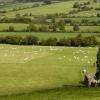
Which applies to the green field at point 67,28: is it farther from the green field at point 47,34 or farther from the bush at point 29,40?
the bush at point 29,40

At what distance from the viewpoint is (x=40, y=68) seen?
66250 mm

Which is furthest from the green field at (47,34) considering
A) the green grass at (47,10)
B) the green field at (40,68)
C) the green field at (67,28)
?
the green grass at (47,10)

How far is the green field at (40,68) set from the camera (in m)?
51.8

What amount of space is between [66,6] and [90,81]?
139538 millimetres

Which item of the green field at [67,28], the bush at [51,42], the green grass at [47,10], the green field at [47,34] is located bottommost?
the bush at [51,42]

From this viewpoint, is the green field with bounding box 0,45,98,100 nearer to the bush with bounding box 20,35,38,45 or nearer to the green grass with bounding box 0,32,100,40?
the bush with bounding box 20,35,38,45

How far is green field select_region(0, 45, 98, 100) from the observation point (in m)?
51.8

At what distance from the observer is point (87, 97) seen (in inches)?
1078

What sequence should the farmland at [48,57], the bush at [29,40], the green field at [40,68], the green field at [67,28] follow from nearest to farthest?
the farmland at [48,57]
the green field at [40,68]
the bush at [29,40]
the green field at [67,28]

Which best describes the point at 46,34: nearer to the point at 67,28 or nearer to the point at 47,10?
the point at 67,28

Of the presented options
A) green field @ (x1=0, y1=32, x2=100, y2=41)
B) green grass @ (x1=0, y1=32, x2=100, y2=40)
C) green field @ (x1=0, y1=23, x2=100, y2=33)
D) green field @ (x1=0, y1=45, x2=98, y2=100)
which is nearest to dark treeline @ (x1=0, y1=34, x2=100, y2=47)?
green field @ (x1=0, y1=32, x2=100, y2=41)

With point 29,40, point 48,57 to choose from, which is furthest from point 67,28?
point 48,57

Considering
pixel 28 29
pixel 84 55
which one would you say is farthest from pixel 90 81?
pixel 28 29

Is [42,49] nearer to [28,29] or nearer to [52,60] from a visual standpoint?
[52,60]
